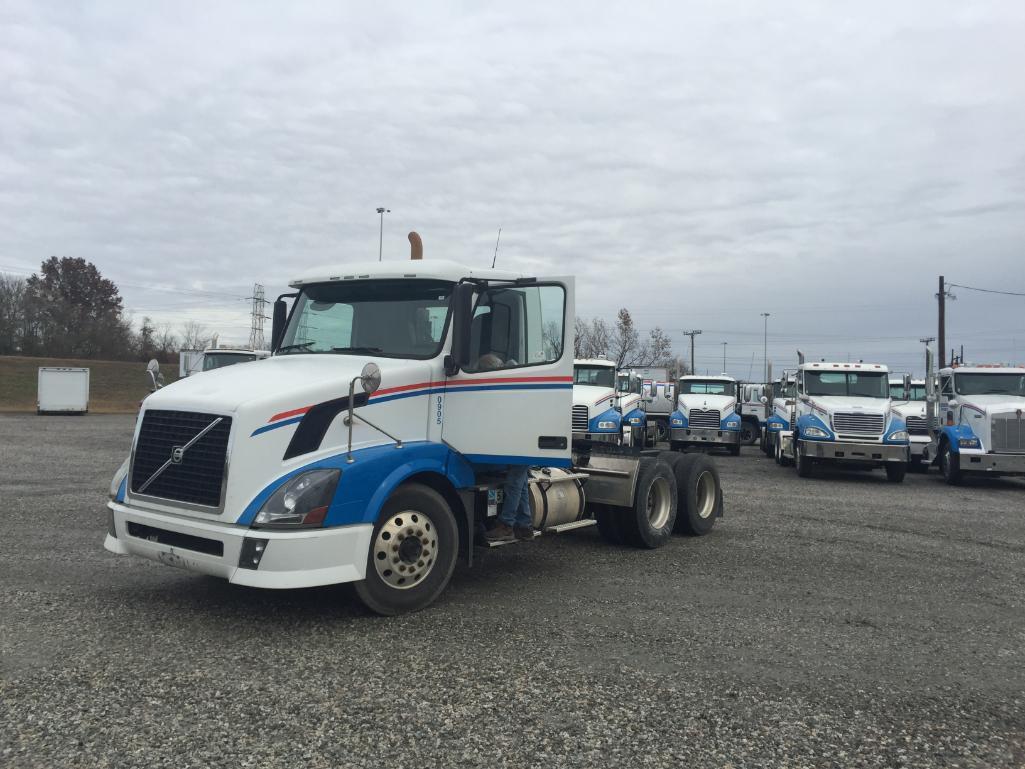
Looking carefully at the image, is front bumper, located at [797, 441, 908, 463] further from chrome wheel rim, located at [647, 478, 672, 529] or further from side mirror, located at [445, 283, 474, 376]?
side mirror, located at [445, 283, 474, 376]

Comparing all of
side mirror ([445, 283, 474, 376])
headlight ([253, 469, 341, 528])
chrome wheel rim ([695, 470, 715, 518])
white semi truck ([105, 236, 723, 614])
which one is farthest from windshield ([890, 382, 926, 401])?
headlight ([253, 469, 341, 528])

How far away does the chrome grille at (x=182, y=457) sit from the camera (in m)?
5.29

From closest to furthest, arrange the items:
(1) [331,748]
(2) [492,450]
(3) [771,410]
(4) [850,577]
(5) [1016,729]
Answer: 1. (1) [331,748]
2. (5) [1016,729]
3. (2) [492,450]
4. (4) [850,577]
5. (3) [771,410]

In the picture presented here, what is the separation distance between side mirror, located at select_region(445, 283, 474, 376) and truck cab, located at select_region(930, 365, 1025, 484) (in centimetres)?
1397

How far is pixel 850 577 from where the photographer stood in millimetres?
7570

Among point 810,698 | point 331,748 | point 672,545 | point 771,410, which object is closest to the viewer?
point 331,748

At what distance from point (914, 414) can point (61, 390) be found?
1330 inches

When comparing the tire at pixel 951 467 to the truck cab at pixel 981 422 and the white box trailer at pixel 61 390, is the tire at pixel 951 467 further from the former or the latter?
A: the white box trailer at pixel 61 390

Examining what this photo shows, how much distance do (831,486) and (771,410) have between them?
6.60 meters

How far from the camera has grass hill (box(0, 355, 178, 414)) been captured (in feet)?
144

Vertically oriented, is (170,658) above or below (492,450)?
below

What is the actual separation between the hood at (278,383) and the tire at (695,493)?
4.31 metres

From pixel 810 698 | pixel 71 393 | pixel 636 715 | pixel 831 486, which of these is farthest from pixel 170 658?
pixel 71 393

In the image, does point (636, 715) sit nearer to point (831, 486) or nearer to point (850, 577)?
point (850, 577)
